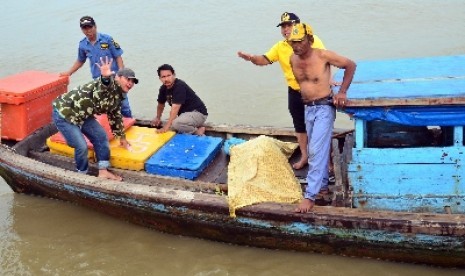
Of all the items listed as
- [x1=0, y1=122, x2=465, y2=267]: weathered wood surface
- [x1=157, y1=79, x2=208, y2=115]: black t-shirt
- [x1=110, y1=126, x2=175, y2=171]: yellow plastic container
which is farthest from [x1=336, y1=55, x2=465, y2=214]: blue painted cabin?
[x1=110, y1=126, x2=175, y2=171]: yellow plastic container

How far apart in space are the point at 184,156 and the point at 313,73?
2.03 metres

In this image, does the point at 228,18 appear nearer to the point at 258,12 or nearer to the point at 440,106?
the point at 258,12

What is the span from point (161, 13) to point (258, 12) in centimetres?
302

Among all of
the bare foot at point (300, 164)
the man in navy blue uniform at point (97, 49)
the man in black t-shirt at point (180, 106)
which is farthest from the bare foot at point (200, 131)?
the bare foot at point (300, 164)

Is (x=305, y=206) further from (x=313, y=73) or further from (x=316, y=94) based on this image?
(x=313, y=73)

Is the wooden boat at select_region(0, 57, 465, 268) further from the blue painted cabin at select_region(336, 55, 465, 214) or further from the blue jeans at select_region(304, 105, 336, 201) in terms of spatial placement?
the blue jeans at select_region(304, 105, 336, 201)

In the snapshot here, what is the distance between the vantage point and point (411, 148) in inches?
187

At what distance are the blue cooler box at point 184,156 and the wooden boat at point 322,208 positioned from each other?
109mm

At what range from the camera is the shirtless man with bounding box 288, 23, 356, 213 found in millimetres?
4699

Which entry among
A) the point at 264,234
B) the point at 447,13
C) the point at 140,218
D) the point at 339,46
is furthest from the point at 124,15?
the point at 264,234

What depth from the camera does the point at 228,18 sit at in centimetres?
1475

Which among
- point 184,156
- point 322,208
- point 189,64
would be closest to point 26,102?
point 184,156

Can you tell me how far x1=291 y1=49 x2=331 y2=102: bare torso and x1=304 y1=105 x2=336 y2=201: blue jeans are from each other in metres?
0.14

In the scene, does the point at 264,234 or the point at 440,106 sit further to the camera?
the point at 264,234
